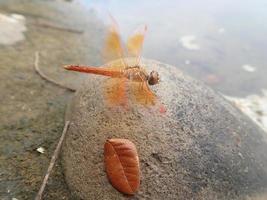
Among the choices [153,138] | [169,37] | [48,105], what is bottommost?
[169,37]

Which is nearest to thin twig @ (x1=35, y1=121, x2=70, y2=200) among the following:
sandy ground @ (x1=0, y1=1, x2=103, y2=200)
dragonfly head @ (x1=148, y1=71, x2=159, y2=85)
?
sandy ground @ (x1=0, y1=1, x2=103, y2=200)

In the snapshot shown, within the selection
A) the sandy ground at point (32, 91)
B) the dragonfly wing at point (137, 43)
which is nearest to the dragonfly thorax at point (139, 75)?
the dragonfly wing at point (137, 43)

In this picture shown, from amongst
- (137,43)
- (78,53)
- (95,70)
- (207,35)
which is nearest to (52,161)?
(95,70)

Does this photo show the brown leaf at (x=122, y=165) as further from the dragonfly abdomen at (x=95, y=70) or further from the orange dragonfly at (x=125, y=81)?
the dragonfly abdomen at (x=95, y=70)

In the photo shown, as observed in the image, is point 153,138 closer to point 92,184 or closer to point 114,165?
point 114,165

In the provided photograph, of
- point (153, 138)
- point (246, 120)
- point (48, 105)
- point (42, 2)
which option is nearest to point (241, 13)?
point (42, 2)

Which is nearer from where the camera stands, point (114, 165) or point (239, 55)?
point (114, 165)

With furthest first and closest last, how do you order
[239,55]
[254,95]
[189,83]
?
[239,55] → [254,95] → [189,83]

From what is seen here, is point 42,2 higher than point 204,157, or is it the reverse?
point 204,157
